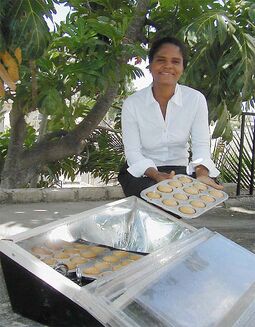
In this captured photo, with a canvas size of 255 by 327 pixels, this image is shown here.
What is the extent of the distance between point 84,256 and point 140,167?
611mm

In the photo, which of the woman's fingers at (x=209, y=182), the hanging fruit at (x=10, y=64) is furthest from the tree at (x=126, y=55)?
the woman's fingers at (x=209, y=182)

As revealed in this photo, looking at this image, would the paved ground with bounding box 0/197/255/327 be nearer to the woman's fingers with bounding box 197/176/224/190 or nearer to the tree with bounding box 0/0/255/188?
the tree with bounding box 0/0/255/188

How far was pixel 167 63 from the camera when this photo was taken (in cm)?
244

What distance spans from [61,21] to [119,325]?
3383 millimetres

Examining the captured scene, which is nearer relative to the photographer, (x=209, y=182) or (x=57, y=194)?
(x=209, y=182)

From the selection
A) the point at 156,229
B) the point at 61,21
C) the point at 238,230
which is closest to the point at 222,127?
the point at 238,230

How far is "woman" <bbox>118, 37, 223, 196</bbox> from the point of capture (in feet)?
8.09

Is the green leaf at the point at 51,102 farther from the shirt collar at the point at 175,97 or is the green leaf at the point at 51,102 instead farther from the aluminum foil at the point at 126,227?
the aluminum foil at the point at 126,227

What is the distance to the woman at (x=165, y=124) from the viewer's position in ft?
8.09

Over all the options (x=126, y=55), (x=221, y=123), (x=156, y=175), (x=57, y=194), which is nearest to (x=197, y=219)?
(x=221, y=123)

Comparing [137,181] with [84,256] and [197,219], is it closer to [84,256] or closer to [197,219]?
[84,256]

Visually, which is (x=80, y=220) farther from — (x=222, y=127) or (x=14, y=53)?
(x=222, y=127)

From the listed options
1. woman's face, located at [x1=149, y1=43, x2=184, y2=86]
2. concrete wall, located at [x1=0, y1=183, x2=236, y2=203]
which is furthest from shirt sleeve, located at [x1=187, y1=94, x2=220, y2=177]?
concrete wall, located at [x1=0, y1=183, x2=236, y2=203]

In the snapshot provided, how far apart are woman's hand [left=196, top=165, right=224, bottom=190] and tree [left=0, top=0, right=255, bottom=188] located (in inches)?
53.6
